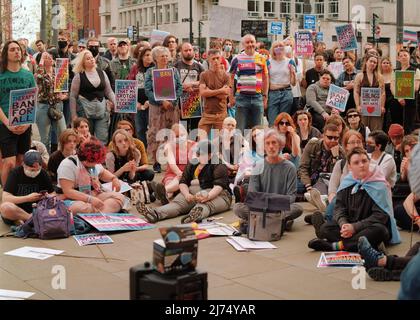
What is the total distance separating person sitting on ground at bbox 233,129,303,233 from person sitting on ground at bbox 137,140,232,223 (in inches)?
34.2

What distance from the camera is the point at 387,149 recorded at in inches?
415

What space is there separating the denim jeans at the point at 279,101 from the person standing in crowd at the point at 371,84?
49.5 inches

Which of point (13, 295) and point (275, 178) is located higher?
point (275, 178)

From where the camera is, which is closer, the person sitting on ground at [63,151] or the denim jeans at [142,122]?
the person sitting on ground at [63,151]

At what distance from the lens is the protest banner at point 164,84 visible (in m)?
12.9

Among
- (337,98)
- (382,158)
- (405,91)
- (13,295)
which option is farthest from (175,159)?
(13,295)

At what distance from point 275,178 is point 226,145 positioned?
218 centimetres

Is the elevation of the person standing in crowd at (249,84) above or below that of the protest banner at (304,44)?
below

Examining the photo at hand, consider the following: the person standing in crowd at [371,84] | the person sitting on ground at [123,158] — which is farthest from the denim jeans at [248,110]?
the person sitting on ground at [123,158]

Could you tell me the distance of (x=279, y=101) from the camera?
1368 centimetres

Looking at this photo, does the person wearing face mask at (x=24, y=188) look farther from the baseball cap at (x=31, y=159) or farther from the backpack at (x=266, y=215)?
the backpack at (x=266, y=215)

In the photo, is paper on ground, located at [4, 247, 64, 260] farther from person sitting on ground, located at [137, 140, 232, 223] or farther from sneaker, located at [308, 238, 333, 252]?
sneaker, located at [308, 238, 333, 252]

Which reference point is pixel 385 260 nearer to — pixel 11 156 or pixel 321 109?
pixel 11 156

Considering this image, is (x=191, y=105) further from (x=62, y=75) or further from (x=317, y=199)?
(x=317, y=199)
